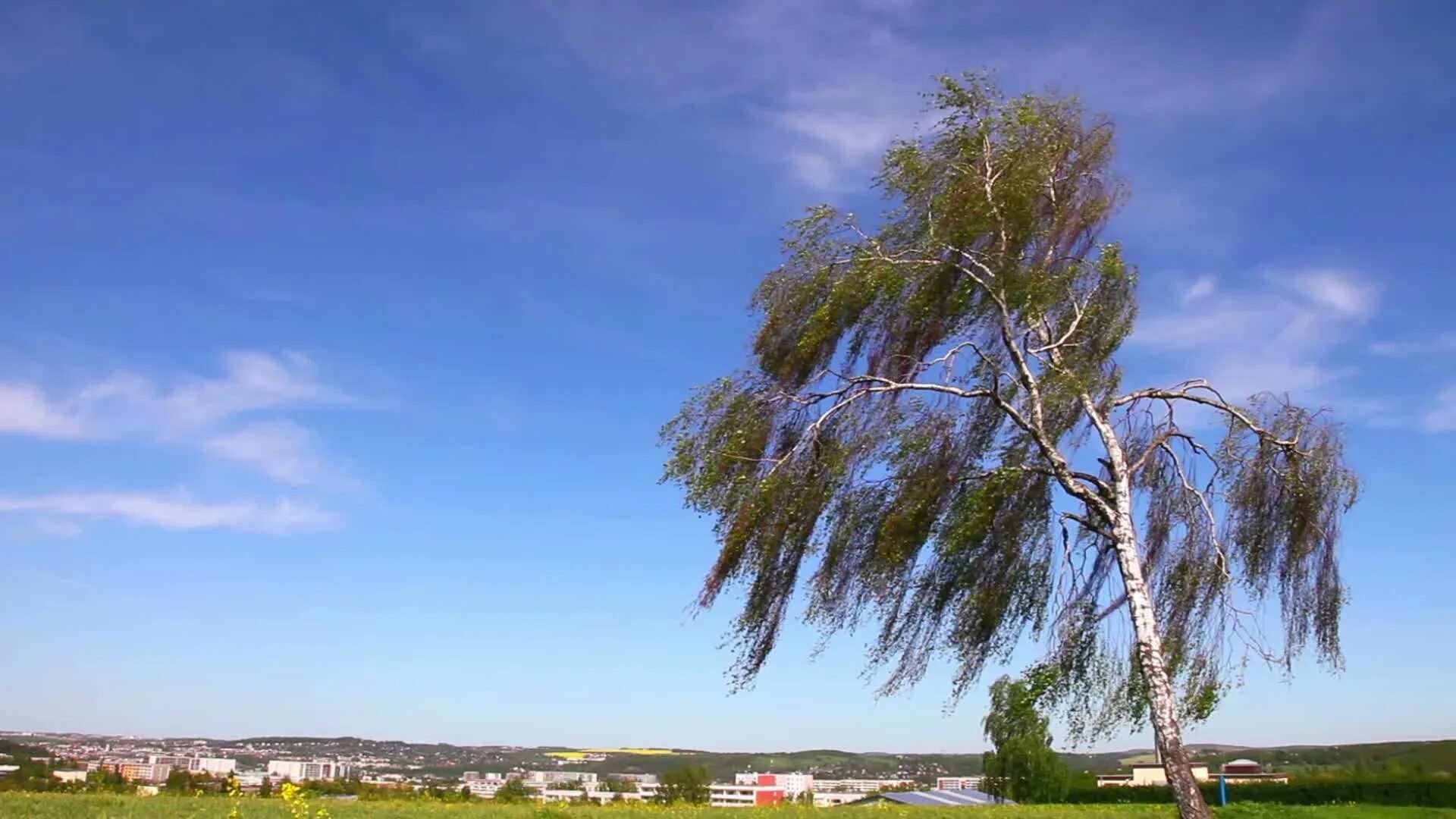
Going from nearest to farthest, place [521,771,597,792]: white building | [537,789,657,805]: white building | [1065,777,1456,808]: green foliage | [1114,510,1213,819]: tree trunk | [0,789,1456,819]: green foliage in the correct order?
1. [1114,510,1213,819]: tree trunk
2. [0,789,1456,819]: green foliage
3. [537,789,657,805]: white building
4. [1065,777,1456,808]: green foliage
5. [521,771,597,792]: white building

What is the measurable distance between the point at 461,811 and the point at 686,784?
30.7 m

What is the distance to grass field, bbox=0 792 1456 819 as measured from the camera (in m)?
15.5

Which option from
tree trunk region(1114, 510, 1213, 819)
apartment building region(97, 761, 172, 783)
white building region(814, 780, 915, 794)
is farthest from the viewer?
white building region(814, 780, 915, 794)

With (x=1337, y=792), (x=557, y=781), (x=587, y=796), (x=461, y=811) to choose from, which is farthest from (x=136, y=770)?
(x=1337, y=792)

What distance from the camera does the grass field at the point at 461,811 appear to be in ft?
51.0

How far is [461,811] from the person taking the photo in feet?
63.1

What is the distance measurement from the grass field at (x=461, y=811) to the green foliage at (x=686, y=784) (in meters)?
Result: 11.7

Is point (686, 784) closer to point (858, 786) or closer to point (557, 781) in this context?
point (557, 781)

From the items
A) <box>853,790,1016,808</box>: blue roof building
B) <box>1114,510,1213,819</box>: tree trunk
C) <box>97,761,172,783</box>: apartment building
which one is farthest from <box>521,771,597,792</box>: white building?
<box>1114,510,1213,819</box>: tree trunk

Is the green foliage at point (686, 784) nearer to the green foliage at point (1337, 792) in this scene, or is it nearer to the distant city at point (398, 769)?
the distant city at point (398, 769)

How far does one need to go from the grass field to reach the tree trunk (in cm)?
771

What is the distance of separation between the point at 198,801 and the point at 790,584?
12339 millimetres

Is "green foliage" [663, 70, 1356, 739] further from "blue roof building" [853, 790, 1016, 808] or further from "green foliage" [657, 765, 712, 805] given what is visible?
"blue roof building" [853, 790, 1016, 808]


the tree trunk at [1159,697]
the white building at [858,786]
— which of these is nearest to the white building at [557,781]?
the white building at [858,786]
